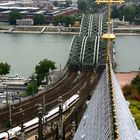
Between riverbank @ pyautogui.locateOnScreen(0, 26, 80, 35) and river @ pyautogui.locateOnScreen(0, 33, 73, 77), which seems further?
riverbank @ pyautogui.locateOnScreen(0, 26, 80, 35)

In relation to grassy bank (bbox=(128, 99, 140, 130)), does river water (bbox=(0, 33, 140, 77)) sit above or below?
below

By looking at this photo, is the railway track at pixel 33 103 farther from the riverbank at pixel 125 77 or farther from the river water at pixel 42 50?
the river water at pixel 42 50

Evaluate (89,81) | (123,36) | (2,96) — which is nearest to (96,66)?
(89,81)

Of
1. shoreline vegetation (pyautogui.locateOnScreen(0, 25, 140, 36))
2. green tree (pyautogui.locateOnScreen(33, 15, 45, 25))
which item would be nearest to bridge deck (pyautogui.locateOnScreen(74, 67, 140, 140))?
shoreline vegetation (pyautogui.locateOnScreen(0, 25, 140, 36))

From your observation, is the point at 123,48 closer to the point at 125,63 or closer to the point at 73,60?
the point at 125,63

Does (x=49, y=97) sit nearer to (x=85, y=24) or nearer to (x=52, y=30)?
(x=85, y=24)

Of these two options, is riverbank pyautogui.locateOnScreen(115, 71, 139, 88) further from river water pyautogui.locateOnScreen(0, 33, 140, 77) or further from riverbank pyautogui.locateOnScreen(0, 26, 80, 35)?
riverbank pyautogui.locateOnScreen(0, 26, 80, 35)
